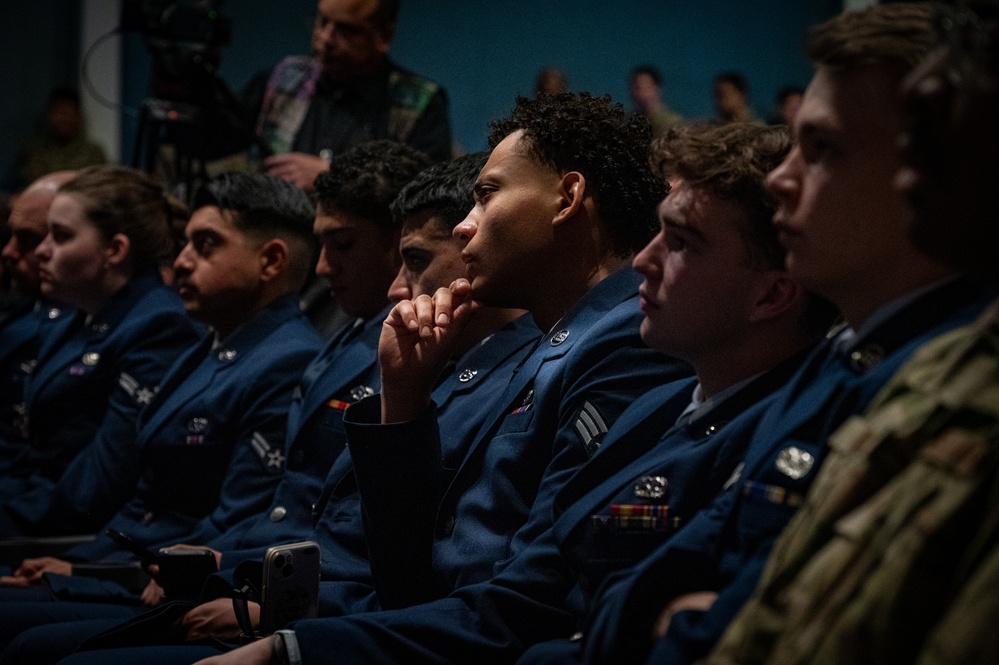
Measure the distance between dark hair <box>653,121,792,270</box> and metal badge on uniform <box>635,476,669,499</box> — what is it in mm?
300

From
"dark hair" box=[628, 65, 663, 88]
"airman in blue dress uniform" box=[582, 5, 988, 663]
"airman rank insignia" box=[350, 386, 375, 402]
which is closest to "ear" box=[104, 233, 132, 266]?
"airman rank insignia" box=[350, 386, 375, 402]

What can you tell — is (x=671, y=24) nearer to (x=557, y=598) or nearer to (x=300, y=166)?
Result: (x=300, y=166)

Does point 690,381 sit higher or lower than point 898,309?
lower

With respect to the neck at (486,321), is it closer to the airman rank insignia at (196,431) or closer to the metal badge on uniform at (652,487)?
the airman rank insignia at (196,431)

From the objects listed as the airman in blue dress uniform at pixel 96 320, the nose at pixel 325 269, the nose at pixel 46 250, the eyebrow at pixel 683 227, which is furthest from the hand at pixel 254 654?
the nose at pixel 46 250

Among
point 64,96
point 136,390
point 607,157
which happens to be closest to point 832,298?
point 607,157

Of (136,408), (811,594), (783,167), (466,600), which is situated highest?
(783,167)

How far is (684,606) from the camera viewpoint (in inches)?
50.9

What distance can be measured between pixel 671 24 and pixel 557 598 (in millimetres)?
6896

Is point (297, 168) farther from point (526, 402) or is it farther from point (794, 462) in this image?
point (794, 462)

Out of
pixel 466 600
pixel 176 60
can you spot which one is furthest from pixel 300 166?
pixel 466 600

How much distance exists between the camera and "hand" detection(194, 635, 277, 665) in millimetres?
1694

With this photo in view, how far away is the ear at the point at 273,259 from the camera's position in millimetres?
3049

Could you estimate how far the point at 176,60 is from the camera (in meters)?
3.81
